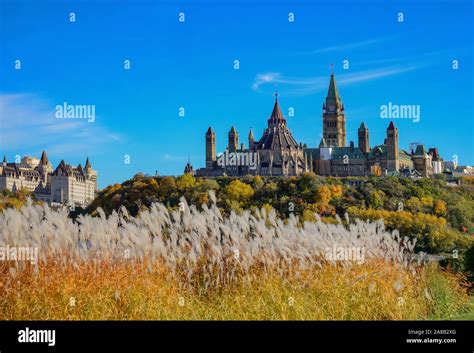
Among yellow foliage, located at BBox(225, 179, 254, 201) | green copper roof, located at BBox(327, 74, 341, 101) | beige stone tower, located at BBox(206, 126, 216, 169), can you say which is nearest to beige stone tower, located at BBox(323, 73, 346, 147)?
green copper roof, located at BBox(327, 74, 341, 101)

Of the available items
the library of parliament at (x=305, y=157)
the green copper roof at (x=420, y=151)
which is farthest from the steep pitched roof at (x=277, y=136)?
the green copper roof at (x=420, y=151)

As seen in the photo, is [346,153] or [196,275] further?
[346,153]

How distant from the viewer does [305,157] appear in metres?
79.6

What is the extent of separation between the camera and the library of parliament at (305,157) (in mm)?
76519

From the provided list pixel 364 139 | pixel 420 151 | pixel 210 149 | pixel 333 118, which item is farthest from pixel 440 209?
pixel 333 118

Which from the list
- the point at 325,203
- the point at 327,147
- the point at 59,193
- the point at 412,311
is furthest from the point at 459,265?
the point at 327,147

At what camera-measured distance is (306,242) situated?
8.34m

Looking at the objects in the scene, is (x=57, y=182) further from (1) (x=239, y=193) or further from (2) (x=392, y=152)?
(2) (x=392, y=152)

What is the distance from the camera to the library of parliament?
7652 cm

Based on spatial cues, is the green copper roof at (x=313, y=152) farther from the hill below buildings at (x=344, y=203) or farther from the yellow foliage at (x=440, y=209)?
the yellow foliage at (x=440, y=209)

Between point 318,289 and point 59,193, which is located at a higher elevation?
point 59,193

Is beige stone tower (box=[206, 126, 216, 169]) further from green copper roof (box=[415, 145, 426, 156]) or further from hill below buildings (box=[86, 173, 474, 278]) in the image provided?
hill below buildings (box=[86, 173, 474, 278])
